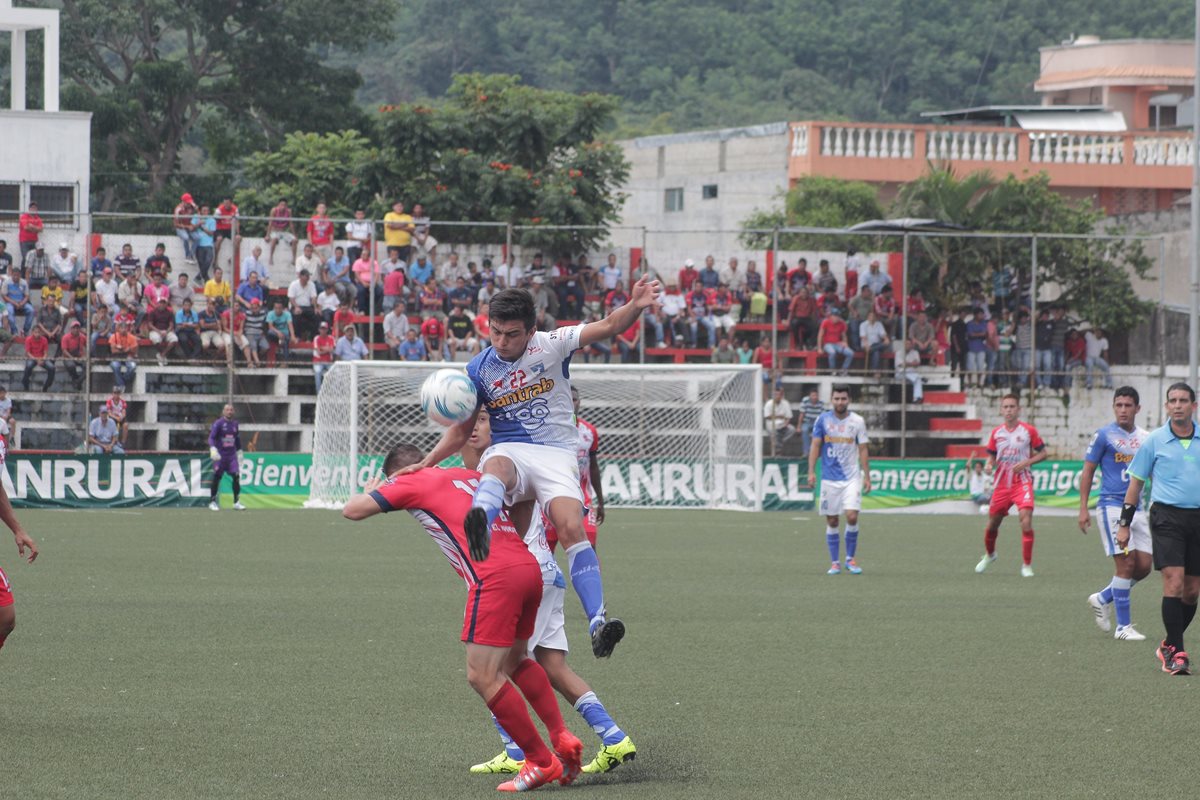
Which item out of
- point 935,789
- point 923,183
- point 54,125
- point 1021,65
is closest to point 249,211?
point 54,125

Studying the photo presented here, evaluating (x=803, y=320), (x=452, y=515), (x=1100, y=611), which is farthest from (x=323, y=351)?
(x=452, y=515)

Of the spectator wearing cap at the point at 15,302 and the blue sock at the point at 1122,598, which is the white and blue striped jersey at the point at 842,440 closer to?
the blue sock at the point at 1122,598

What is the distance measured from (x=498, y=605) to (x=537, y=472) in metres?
0.89

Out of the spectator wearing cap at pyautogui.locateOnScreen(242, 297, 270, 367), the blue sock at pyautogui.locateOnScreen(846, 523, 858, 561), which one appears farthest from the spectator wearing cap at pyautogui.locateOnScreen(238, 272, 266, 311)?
the blue sock at pyautogui.locateOnScreen(846, 523, 858, 561)

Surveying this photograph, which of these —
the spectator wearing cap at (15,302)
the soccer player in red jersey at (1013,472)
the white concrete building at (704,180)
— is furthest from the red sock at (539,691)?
the white concrete building at (704,180)

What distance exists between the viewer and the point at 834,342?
3272 centimetres

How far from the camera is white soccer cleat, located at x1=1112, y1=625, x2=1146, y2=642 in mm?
13031

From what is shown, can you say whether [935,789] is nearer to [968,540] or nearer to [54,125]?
[968,540]

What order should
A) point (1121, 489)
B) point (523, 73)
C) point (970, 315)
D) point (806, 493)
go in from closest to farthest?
point (1121, 489) → point (806, 493) → point (970, 315) → point (523, 73)

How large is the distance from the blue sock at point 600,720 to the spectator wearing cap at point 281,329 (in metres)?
23.9

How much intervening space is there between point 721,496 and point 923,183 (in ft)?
47.5

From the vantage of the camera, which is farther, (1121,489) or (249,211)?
(249,211)

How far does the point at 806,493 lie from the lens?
2967cm

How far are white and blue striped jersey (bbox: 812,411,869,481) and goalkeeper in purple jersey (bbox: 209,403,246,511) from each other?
11.4 meters
